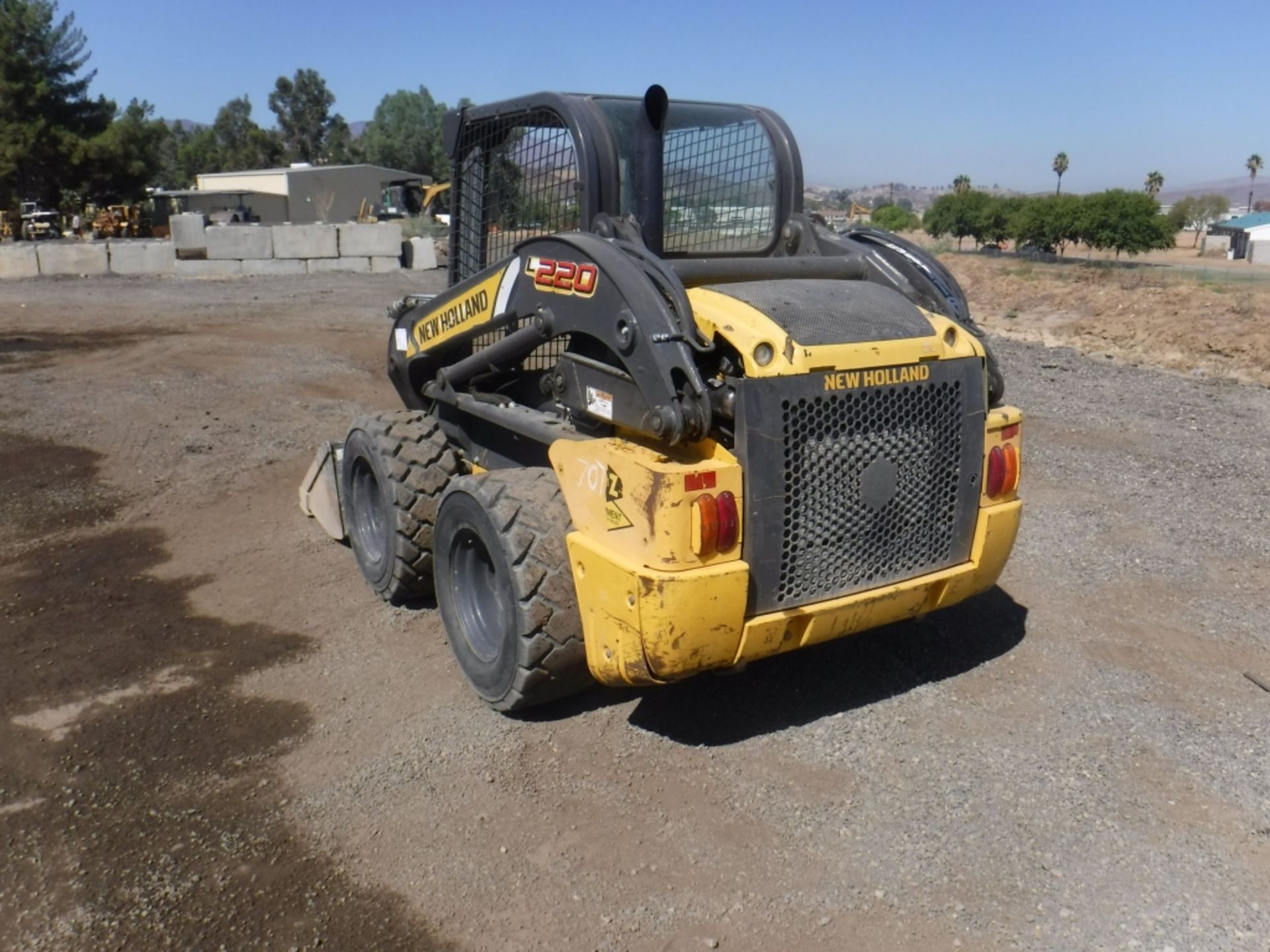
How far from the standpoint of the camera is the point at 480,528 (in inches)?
168

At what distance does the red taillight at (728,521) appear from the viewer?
11.8ft

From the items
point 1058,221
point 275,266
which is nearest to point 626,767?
point 275,266


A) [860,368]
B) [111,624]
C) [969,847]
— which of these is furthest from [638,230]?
[111,624]

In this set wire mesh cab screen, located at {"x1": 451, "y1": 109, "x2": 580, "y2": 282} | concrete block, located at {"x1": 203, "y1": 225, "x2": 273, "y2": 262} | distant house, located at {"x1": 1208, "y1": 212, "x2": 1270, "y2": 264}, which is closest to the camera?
wire mesh cab screen, located at {"x1": 451, "y1": 109, "x2": 580, "y2": 282}

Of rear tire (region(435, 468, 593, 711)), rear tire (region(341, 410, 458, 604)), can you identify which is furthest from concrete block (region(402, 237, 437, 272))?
rear tire (region(435, 468, 593, 711))

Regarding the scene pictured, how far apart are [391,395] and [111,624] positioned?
532 centimetres

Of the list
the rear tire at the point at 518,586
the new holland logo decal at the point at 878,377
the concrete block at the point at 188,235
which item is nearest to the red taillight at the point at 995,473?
the new holland logo decal at the point at 878,377

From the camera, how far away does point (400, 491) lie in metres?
5.23

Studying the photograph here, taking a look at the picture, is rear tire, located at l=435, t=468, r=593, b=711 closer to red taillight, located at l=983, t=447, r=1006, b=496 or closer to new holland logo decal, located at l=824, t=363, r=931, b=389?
new holland logo decal, located at l=824, t=363, r=931, b=389

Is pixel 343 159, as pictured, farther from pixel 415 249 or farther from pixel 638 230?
pixel 638 230

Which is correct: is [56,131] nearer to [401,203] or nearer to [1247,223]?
[401,203]

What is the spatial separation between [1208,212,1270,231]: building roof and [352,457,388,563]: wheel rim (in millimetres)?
110015

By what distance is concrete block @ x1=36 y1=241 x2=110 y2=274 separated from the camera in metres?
20.8

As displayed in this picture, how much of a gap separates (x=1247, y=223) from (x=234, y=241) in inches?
4422
